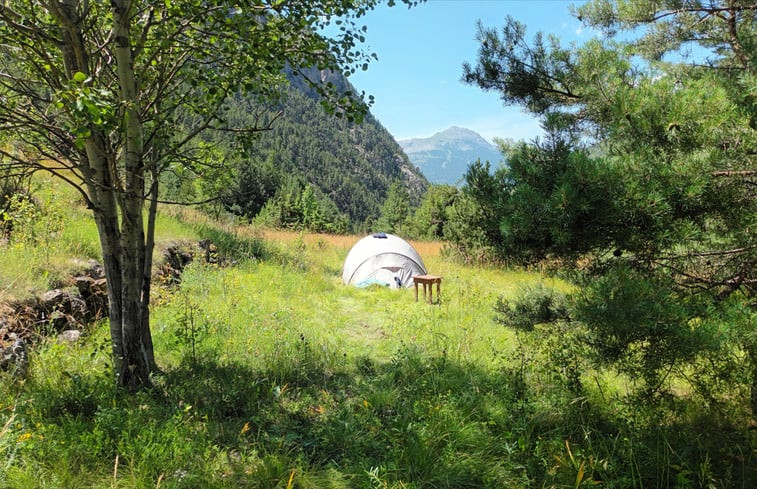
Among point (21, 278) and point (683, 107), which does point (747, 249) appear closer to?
point (683, 107)

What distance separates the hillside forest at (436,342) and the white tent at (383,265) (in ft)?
14.9

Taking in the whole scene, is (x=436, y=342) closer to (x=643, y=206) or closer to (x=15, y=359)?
(x=643, y=206)

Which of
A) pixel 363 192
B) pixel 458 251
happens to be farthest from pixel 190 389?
pixel 363 192

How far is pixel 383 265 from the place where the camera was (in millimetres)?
9617

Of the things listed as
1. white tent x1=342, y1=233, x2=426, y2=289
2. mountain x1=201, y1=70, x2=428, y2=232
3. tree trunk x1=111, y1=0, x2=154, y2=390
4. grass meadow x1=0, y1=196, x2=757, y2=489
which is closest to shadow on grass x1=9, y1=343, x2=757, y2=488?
grass meadow x1=0, y1=196, x2=757, y2=489

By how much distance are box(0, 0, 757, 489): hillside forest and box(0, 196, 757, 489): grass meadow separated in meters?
0.02

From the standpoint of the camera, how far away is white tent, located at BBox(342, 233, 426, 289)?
9492mm

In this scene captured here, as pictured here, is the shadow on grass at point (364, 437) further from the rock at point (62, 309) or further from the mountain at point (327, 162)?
the mountain at point (327, 162)

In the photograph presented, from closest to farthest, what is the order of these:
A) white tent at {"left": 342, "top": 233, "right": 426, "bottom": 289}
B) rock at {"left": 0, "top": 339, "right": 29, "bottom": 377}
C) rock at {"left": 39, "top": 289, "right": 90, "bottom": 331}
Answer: rock at {"left": 0, "top": 339, "right": 29, "bottom": 377}
rock at {"left": 39, "top": 289, "right": 90, "bottom": 331}
white tent at {"left": 342, "top": 233, "right": 426, "bottom": 289}

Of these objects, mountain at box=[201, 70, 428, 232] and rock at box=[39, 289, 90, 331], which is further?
mountain at box=[201, 70, 428, 232]

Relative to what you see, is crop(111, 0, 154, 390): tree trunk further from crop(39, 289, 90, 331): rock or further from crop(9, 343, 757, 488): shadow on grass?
crop(39, 289, 90, 331): rock

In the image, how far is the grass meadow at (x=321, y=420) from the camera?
8.07ft

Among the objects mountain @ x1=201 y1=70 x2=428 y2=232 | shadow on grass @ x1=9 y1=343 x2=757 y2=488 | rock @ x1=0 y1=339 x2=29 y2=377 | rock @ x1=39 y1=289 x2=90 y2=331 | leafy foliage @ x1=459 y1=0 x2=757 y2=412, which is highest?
mountain @ x1=201 y1=70 x2=428 y2=232

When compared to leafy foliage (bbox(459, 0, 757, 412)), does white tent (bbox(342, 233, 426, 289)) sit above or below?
below
